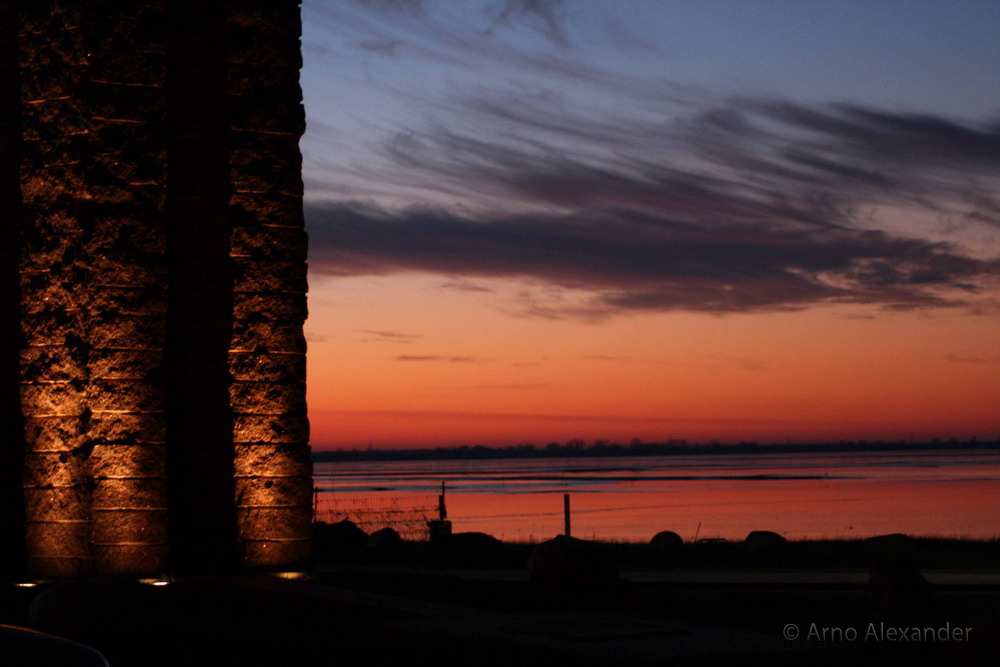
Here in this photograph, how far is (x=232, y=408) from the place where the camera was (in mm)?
13961

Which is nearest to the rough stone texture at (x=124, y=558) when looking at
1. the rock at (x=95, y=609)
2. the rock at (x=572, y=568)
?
the rock at (x=95, y=609)

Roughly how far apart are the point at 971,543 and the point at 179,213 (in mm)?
16119

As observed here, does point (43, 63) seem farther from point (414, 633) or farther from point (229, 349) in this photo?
point (414, 633)

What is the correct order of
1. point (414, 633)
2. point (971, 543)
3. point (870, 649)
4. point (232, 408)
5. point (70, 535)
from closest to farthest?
point (870, 649) < point (414, 633) < point (70, 535) < point (232, 408) < point (971, 543)

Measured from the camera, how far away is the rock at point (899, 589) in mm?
11539

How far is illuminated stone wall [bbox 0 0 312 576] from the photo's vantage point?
13.1 meters

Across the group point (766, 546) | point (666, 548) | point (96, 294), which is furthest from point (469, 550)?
point (96, 294)

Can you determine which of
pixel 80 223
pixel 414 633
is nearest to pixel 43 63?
pixel 80 223

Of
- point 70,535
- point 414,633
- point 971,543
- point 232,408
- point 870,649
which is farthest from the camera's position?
point 971,543

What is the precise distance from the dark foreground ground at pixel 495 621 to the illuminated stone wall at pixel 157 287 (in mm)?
782

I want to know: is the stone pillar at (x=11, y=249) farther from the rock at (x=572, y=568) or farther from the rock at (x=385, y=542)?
the rock at (x=385, y=542)

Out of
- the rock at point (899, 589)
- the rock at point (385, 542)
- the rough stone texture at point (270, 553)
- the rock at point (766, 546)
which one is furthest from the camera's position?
the rock at point (385, 542)

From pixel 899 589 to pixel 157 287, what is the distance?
7592mm

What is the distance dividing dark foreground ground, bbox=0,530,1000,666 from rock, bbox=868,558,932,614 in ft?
0.15
